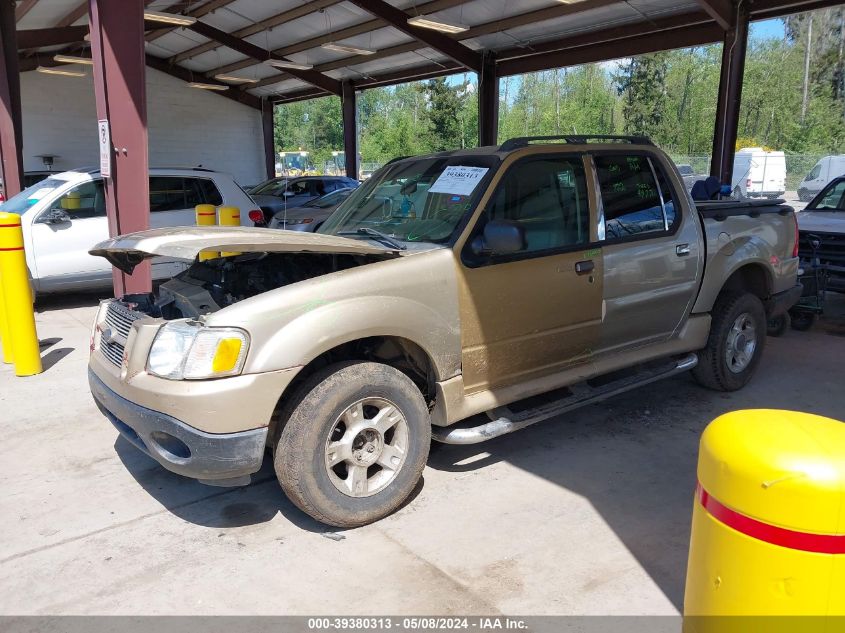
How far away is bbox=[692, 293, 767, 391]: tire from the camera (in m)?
5.45

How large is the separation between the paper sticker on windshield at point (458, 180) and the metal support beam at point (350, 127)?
1925cm

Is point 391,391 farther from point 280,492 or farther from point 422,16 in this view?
point 422,16

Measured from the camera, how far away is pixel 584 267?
4344 mm

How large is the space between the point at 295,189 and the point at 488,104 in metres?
5.80

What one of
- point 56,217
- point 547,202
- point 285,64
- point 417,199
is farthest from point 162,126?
point 547,202

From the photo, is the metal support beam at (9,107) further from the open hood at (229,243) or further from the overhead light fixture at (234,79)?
the overhead light fixture at (234,79)

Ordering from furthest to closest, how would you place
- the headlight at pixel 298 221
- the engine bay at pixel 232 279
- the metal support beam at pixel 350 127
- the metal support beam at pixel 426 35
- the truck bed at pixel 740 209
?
the metal support beam at pixel 350 127, the metal support beam at pixel 426 35, the headlight at pixel 298 221, the truck bed at pixel 740 209, the engine bay at pixel 232 279

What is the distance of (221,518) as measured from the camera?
3.73 meters

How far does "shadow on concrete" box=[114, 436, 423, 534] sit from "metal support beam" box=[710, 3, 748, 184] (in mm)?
11773

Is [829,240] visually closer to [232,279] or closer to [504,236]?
[504,236]

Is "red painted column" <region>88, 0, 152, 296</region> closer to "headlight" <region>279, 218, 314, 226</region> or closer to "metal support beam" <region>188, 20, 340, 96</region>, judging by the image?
"headlight" <region>279, 218, 314, 226</region>

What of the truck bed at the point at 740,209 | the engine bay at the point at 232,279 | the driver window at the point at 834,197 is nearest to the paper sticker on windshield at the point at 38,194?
the engine bay at the point at 232,279

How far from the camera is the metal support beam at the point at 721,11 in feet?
39.0

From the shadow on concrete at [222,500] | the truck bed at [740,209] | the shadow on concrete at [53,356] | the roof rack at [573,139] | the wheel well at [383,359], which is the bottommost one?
the shadow on concrete at [222,500]
